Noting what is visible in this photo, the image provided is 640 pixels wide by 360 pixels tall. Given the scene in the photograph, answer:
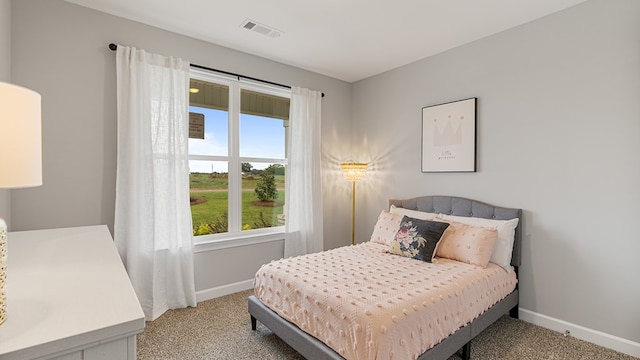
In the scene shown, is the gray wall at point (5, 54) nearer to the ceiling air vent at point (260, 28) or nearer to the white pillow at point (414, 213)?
the ceiling air vent at point (260, 28)

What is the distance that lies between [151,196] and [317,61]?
2.34m

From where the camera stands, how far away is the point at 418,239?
8.92 feet

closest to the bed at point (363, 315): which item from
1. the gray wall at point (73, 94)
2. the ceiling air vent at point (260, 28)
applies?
the gray wall at point (73, 94)

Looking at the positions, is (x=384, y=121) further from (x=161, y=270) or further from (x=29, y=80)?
(x=29, y=80)

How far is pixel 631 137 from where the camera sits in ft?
7.25

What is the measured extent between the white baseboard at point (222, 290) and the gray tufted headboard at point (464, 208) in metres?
1.96

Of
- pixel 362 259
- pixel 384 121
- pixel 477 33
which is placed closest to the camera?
pixel 362 259

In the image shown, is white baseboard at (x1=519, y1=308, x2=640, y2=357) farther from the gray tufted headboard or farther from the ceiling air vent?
the ceiling air vent

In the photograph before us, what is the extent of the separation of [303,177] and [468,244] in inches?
77.3

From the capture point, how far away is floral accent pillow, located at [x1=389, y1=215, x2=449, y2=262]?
8.70ft

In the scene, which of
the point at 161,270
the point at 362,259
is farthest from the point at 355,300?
the point at 161,270

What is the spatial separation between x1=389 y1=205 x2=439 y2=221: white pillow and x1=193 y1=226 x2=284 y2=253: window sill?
4.55 ft

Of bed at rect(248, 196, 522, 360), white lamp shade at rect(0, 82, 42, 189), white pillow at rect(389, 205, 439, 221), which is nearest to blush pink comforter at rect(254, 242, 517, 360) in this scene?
bed at rect(248, 196, 522, 360)

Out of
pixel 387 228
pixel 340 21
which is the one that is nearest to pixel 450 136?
pixel 387 228
